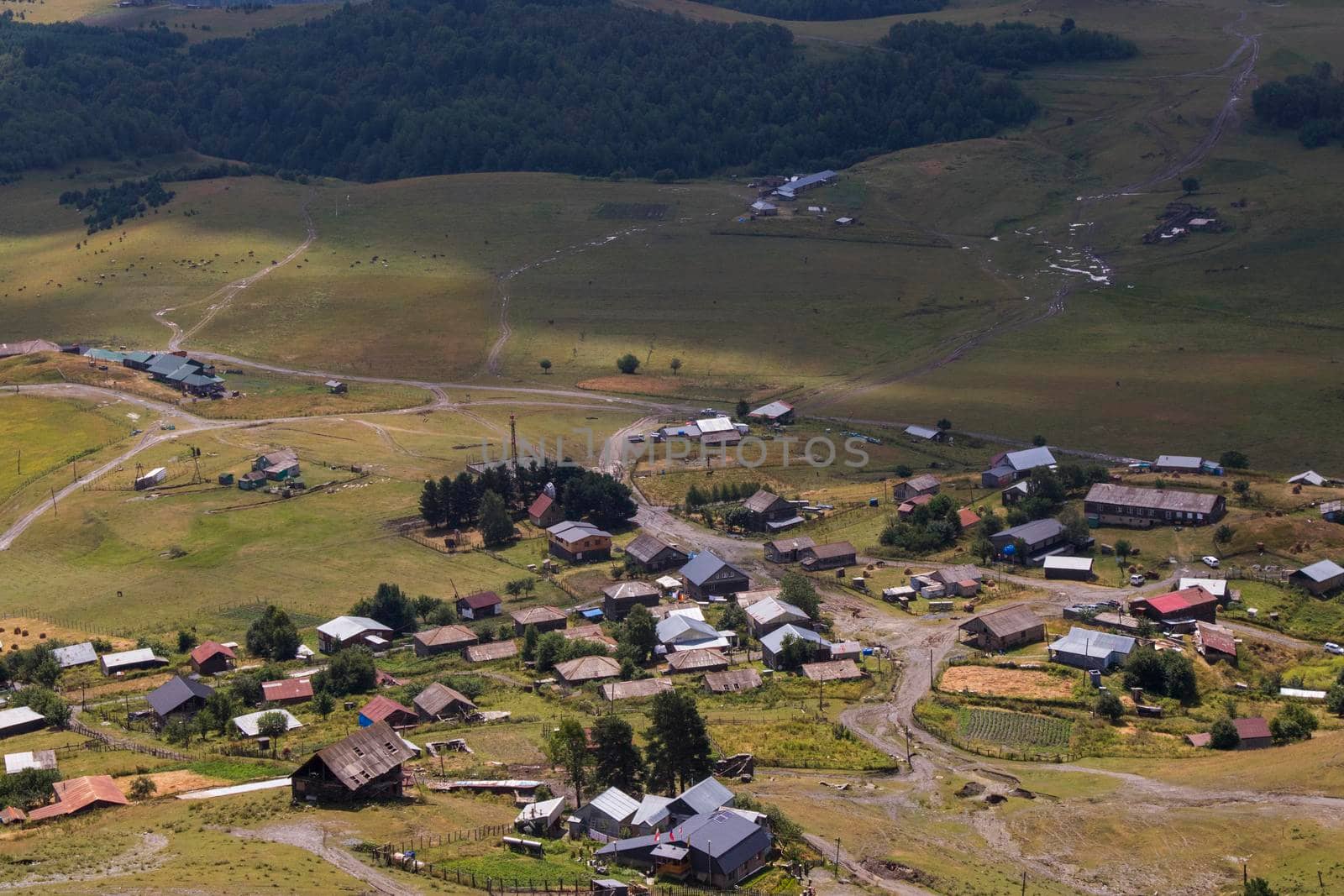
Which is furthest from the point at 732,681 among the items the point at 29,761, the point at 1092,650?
the point at 29,761

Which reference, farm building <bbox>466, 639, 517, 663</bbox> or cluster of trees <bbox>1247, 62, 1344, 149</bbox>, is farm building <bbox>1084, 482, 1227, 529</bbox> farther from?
cluster of trees <bbox>1247, 62, 1344, 149</bbox>

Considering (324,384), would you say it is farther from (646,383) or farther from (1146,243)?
(1146,243)

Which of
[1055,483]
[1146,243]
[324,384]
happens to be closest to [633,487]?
[1055,483]

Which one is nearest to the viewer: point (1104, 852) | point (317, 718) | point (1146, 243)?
point (1104, 852)

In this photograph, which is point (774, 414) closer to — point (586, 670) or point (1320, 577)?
point (1320, 577)

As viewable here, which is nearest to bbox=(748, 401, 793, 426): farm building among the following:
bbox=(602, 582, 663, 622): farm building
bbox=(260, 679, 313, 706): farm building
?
bbox=(602, 582, 663, 622): farm building
